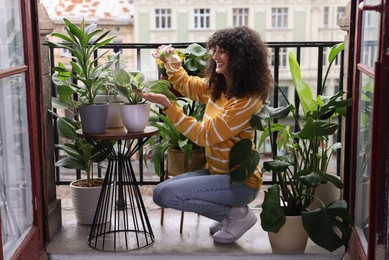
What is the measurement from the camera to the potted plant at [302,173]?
263cm

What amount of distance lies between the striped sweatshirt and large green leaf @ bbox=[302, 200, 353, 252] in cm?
32

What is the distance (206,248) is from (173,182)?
1.15 feet

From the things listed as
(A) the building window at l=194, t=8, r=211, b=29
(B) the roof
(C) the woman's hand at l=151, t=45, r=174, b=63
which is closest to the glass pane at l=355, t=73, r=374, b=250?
(C) the woman's hand at l=151, t=45, r=174, b=63

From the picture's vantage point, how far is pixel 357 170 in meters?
2.68

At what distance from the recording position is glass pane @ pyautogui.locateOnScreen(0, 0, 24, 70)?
7.45ft

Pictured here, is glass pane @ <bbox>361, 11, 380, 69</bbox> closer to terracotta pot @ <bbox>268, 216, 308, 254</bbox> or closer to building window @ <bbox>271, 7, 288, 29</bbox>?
terracotta pot @ <bbox>268, 216, 308, 254</bbox>

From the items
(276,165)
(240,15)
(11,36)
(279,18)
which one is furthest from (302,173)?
(240,15)

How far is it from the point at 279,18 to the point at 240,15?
7.48ft

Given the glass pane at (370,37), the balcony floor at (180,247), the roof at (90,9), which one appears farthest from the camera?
the roof at (90,9)

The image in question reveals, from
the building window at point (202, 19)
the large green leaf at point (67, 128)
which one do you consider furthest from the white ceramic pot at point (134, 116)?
the building window at point (202, 19)

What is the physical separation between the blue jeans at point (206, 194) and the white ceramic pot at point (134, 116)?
0.32m

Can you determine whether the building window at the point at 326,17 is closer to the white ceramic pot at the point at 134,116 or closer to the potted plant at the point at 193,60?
the potted plant at the point at 193,60

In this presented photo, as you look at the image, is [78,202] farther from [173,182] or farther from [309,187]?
[309,187]

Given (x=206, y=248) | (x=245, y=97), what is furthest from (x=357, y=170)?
(x=206, y=248)
